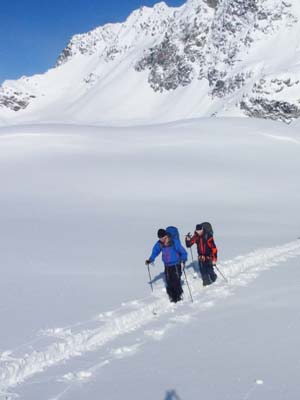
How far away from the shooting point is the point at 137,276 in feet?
36.9

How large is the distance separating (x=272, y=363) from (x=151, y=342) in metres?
1.77

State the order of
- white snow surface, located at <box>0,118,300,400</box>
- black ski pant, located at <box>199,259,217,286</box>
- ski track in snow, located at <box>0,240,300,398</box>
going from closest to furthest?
white snow surface, located at <box>0,118,300,400</box>
ski track in snow, located at <box>0,240,300,398</box>
black ski pant, located at <box>199,259,217,286</box>

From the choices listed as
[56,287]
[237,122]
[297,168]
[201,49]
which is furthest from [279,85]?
[56,287]

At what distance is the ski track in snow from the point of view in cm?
642

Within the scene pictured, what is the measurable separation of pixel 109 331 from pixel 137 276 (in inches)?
134

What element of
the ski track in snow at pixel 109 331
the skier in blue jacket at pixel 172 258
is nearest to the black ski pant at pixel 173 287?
the skier in blue jacket at pixel 172 258

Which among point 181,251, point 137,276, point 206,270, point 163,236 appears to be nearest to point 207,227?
point 206,270

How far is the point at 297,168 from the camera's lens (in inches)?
1106

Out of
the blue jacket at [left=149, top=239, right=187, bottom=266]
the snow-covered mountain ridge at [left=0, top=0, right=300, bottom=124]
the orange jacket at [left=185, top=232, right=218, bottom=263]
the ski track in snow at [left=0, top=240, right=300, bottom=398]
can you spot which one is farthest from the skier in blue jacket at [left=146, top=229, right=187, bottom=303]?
the snow-covered mountain ridge at [left=0, top=0, right=300, bottom=124]

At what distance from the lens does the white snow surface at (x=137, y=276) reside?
610cm

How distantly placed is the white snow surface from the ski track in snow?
0.02 m

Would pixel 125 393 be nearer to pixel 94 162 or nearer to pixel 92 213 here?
pixel 92 213

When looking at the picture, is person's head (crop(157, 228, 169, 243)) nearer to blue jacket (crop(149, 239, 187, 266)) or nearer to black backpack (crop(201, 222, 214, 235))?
blue jacket (crop(149, 239, 187, 266))

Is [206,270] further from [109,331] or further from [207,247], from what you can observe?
[109,331]
